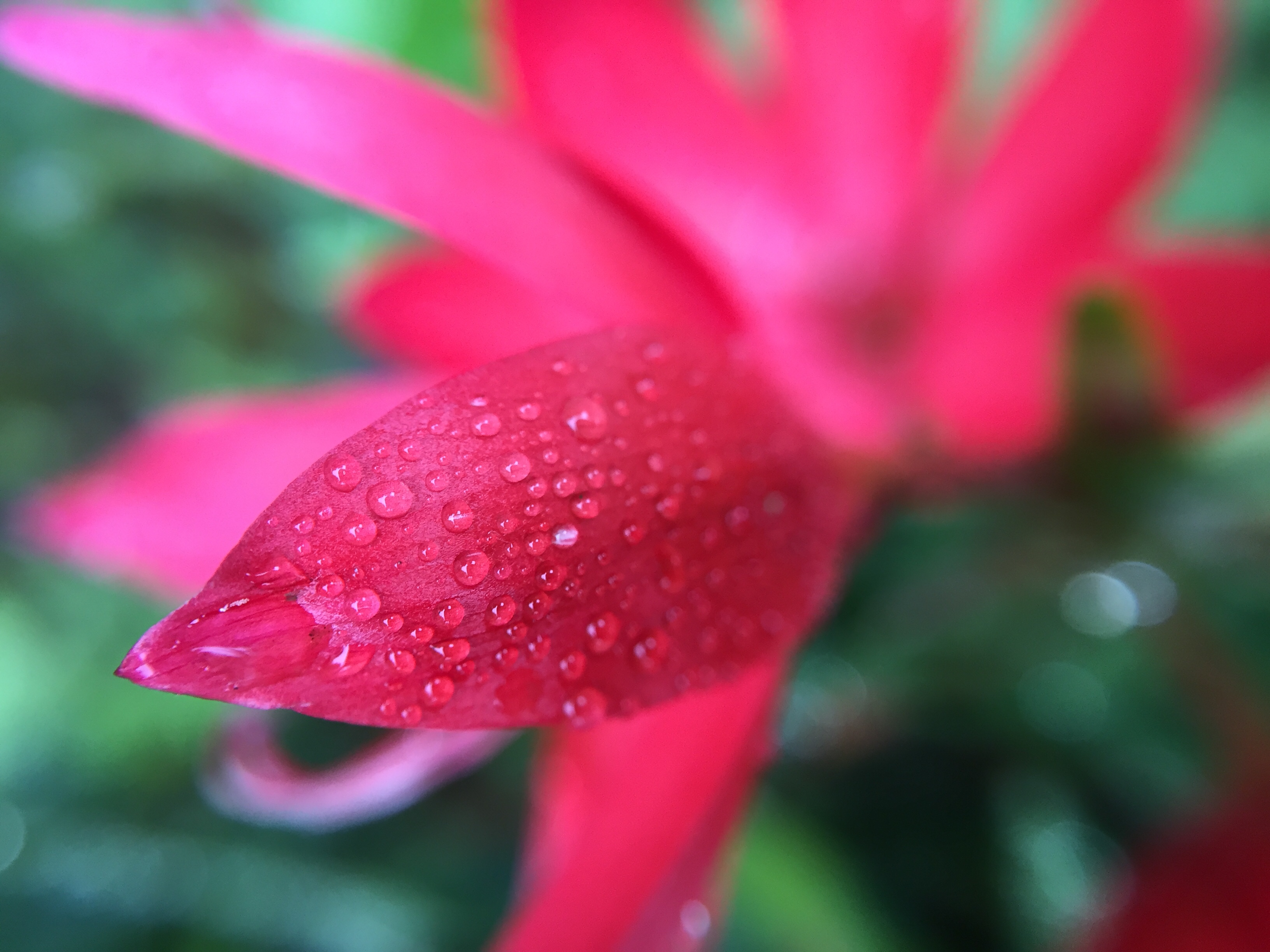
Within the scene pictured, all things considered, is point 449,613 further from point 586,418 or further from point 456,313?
point 456,313

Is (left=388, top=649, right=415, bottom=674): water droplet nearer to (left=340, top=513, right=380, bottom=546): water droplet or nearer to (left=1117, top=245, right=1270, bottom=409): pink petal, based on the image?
(left=340, top=513, right=380, bottom=546): water droplet

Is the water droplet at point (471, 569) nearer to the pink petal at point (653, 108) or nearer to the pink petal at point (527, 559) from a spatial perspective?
the pink petal at point (527, 559)

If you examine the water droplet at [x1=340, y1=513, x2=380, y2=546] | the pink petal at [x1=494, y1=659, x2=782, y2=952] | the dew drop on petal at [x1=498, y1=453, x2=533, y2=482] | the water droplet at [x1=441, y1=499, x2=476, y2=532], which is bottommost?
the pink petal at [x1=494, y1=659, x2=782, y2=952]

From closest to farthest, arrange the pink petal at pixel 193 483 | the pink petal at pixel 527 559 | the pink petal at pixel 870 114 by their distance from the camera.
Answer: the pink petal at pixel 527 559 → the pink petal at pixel 193 483 → the pink petal at pixel 870 114

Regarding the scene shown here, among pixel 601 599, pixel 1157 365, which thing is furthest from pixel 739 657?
pixel 1157 365

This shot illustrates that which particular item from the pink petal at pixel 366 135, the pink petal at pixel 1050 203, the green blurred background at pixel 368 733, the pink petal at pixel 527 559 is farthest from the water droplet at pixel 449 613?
the green blurred background at pixel 368 733

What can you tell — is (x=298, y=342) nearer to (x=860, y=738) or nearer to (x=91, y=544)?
(x=91, y=544)

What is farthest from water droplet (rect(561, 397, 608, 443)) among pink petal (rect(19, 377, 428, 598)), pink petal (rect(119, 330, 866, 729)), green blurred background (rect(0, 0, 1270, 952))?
green blurred background (rect(0, 0, 1270, 952))
